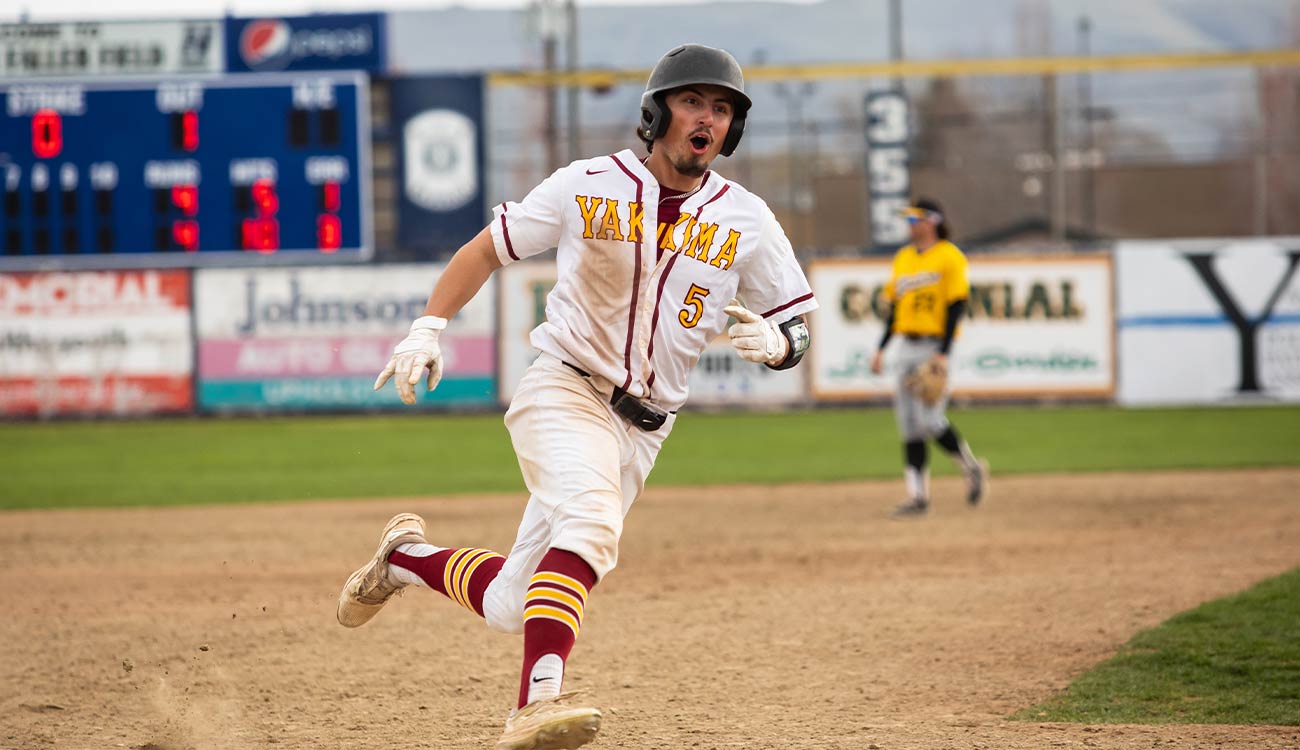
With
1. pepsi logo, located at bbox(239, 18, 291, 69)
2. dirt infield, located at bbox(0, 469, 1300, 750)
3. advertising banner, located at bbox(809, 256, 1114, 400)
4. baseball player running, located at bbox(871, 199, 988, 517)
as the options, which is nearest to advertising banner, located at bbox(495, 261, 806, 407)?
advertising banner, located at bbox(809, 256, 1114, 400)

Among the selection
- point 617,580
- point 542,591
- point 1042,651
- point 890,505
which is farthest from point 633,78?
point 542,591

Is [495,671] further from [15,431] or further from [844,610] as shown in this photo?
[15,431]

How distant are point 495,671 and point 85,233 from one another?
16.1m

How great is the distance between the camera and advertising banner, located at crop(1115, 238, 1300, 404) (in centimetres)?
2009

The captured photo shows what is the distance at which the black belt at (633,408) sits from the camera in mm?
4711

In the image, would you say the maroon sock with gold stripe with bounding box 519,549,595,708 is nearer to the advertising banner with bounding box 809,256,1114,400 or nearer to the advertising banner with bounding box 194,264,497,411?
the advertising banner with bounding box 809,256,1114,400

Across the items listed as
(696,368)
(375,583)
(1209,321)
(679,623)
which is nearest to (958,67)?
(1209,321)

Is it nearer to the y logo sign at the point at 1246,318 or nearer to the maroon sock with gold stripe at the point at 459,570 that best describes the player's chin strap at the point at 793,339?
the maroon sock with gold stripe at the point at 459,570

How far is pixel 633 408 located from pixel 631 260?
47 centimetres

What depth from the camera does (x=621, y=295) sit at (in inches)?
183

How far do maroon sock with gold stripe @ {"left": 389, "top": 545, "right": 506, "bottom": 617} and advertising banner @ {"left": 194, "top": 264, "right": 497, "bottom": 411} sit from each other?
15978 millimetres

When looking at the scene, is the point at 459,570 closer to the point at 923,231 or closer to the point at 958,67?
the point at 923,231

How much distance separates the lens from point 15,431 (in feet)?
66.2

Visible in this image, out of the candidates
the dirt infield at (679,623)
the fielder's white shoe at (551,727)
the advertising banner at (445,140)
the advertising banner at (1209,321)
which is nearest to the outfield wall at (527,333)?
the advertising banner at (1209,321)
